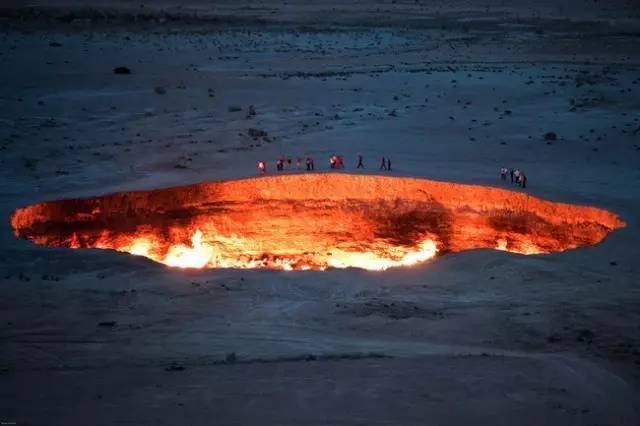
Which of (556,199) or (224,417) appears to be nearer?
(224,417)

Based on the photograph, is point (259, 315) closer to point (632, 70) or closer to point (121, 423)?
point (121, 423)

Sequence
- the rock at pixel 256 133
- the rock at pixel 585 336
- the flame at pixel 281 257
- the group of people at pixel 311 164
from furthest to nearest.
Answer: the rock at pixel 256 133 < the group of people at pixel 311 164 < the flame at pixel 281 257 < the rock at pixel 585 336

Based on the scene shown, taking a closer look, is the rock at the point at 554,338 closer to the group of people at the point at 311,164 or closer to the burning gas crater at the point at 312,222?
the burning gas crater at the point at 312,222

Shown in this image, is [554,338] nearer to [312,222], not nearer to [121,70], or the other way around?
[312,222]

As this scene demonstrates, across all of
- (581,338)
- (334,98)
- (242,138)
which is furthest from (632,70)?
(581,338)

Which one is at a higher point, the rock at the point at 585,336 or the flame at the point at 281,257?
the flame at the point at 281,257

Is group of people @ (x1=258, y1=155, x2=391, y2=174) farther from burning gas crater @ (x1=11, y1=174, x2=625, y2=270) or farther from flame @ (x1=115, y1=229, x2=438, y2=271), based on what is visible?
flame @ (x1=115, y1=229, x2=438, y2=271)

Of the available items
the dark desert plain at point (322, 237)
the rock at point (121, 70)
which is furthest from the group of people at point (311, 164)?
the rock at point (121, 70)
